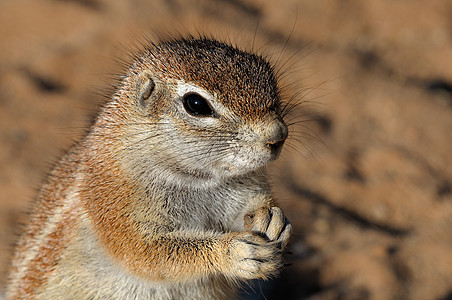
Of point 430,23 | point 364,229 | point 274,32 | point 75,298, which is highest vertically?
point 430,23

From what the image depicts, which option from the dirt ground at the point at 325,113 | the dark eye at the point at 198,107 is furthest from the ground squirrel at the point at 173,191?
the dirt ground at the point at 325,113

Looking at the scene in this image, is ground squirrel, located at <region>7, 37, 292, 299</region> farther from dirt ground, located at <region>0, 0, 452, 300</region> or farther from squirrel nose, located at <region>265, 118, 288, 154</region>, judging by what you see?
dirt ground, located at <region>0, 0, 452, 300</region>

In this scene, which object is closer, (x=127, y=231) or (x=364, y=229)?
(x=127, y=231)

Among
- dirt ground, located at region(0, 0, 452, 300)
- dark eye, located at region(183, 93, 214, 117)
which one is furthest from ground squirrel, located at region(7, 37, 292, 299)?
dirt ground, located at region(0, 0, 452, 300)

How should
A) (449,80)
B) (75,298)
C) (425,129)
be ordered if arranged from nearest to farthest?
1. (75,298)
2. (425,129)
3. (449,80)

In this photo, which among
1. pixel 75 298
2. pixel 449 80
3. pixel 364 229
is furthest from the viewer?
pixel 449 80

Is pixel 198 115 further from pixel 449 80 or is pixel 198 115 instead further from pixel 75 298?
pixel 449 80

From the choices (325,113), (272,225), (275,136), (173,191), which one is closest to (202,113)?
(275,136)

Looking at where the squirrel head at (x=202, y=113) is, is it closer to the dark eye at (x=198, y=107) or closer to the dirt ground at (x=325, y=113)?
the dark eye at (x=198, y=107)

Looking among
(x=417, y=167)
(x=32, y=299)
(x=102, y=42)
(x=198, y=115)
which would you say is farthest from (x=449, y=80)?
(x=32, y=299)
